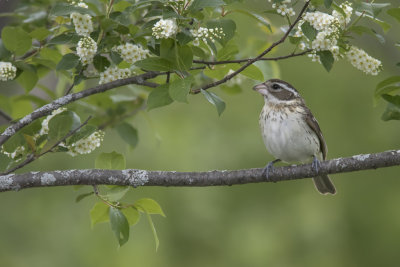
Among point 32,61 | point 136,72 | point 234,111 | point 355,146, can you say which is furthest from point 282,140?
point 234,111

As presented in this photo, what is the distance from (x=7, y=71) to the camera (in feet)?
13.4

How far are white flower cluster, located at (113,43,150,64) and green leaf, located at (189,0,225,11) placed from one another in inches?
19.4

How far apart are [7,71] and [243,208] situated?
5.12 metres

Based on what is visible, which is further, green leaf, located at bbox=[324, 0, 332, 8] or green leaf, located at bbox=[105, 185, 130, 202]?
green leaf, located at bbox=[105, 185, 130, 202]

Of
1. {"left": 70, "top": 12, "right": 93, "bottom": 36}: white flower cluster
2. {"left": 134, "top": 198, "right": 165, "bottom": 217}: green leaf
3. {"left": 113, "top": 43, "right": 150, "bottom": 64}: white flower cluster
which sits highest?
{"left": 70, "top": 12, "right": 93, "bottom": 36}: white flower cluster

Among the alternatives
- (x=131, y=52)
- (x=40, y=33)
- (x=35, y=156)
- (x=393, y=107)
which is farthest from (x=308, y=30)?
(x=35, y=156)

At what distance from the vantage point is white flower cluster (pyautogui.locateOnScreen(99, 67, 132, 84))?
4.08 metres

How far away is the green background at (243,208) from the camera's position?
27.3ft

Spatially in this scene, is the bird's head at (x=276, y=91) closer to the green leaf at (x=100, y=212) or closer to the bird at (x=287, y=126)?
the bird at (x=287, y=126)

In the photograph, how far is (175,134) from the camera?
8867mm

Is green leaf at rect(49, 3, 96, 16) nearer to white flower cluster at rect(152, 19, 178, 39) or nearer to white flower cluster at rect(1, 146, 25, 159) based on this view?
white flower cluster at rect(152, 19, 178, 39)

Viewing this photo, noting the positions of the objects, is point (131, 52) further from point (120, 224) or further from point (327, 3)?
point (327, 3)

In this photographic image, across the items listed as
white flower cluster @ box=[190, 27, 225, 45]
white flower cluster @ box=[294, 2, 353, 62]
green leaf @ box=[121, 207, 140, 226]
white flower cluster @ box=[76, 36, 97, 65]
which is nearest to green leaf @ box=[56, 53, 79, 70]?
white flower cluster @ box=[76, 36, 97, 65]

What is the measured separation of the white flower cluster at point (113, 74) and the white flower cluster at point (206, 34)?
0.55 meters
